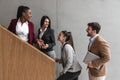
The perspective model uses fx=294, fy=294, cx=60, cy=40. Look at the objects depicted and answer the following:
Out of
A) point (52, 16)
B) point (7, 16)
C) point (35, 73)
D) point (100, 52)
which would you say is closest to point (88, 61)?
point (100, 52)

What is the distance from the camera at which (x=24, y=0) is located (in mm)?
4461

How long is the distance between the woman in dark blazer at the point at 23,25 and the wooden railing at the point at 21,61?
3.17 ft

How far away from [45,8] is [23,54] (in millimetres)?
1749

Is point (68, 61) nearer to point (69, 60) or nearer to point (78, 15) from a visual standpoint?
point (69, 60)

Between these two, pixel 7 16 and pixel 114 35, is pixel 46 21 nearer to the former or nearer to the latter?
pixel 7 16

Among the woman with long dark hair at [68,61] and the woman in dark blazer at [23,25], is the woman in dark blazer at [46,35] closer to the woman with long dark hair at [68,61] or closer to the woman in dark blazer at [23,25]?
the woman in dark blazer at [23,25]

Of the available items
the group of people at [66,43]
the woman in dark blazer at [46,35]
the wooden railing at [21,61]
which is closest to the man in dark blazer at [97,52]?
the group of people at [66,43]

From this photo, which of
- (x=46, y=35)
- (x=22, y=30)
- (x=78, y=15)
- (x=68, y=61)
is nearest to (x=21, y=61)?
(x=68, y=61)

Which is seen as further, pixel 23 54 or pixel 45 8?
pixel 45 8

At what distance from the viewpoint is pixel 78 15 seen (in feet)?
15.2

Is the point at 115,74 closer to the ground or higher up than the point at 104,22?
closer to the ground

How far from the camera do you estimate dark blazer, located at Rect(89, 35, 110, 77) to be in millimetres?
3461

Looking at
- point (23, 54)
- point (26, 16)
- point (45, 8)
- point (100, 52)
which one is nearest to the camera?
point (23, 54)

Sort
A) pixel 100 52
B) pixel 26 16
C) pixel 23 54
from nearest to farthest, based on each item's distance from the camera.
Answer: pixel 23 54 < pixel 100 52 < pixel 26 16
